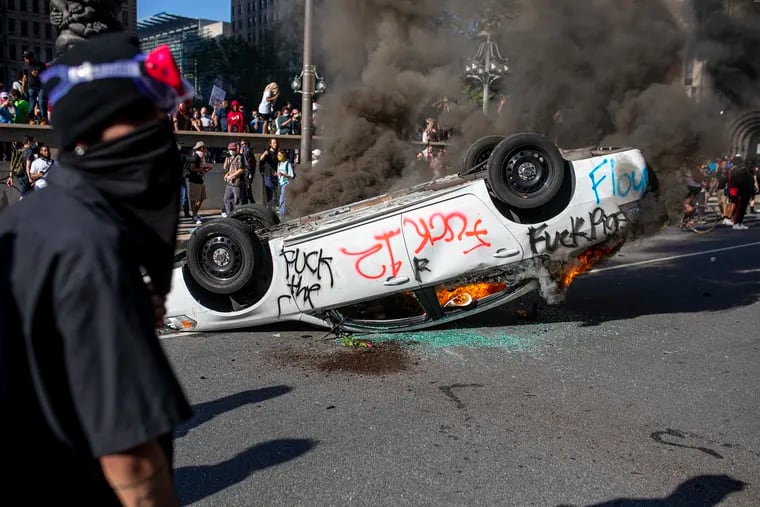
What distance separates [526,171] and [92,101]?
Answer: 207 inches

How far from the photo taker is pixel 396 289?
6230mm

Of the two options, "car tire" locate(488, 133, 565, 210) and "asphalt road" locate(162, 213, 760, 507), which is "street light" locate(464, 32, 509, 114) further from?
"asphalt road" locate(162, 213, 760, 507)

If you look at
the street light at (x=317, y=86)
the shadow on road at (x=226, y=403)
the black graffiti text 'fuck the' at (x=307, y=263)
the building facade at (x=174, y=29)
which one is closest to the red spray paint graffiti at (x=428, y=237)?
the black graffiti text 'fuck the' at (x=307, y=263)

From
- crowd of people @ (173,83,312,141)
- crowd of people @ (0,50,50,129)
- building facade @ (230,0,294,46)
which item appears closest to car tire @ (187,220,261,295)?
crowd of people @ (0,50,50,129)

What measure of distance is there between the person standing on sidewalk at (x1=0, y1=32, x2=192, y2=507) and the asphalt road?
2306 millimetres

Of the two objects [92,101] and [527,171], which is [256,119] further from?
[92,101]

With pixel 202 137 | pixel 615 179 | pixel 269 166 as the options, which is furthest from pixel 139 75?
pixel 202 137

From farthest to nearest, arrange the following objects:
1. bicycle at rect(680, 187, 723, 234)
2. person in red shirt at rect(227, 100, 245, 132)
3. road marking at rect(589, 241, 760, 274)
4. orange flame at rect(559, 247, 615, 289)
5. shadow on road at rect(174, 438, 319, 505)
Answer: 1. person in red shirt at rect(227, 100, 245, 132)
2. bicycle at rect(680, 187, 723, 234)
3. road marking at rect(589, 241, 760, 274)
4. orange flame at rect(559, 247, 615, 289)
5. shadow on road at rect(174, 438, 319, 505)

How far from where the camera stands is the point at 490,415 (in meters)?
4.69

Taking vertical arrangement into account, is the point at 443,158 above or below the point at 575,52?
below

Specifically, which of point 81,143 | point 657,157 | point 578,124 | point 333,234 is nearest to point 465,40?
point 578,124

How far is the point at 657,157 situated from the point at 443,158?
13.6 ft

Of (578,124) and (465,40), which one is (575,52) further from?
(465,40)

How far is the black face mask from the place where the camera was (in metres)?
1.45
